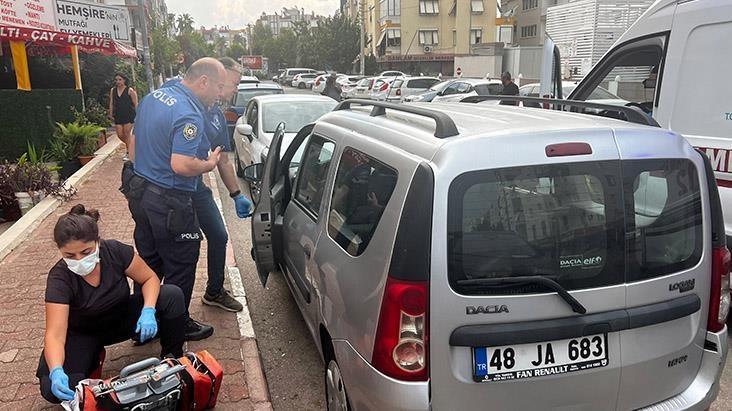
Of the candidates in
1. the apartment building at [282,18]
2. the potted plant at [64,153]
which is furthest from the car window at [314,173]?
the apartment building at [282,18]

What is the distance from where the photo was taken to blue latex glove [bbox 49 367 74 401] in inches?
97.6

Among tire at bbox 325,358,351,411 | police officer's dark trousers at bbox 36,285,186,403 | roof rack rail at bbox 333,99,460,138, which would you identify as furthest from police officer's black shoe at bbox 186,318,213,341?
roof rack rail at bbox 333,99,460,138

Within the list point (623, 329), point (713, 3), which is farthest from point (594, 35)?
point (623, 329)

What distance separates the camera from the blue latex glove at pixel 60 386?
2.48 metres

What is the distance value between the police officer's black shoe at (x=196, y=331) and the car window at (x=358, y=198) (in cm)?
157

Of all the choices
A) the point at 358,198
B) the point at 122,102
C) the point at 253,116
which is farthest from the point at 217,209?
the point at 122,102

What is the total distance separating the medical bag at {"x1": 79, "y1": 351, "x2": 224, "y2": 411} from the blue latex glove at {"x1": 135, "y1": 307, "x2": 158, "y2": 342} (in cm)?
17

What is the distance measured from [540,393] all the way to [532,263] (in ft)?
1.61

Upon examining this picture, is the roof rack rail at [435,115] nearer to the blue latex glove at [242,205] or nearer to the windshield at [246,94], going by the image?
the blue latex glove at [242,205]

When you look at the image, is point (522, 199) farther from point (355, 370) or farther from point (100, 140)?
point (100, 140)

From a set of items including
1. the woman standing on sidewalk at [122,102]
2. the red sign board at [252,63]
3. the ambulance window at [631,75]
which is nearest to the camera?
the ambulance window at [631,75]

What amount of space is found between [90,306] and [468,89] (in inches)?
670

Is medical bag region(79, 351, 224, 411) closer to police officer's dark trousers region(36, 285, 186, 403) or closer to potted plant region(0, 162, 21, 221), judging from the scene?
police officer's dark trousers region(36, 285, 186, 403)

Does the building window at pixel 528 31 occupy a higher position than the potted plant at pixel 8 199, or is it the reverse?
the building window at pixel 528 31
